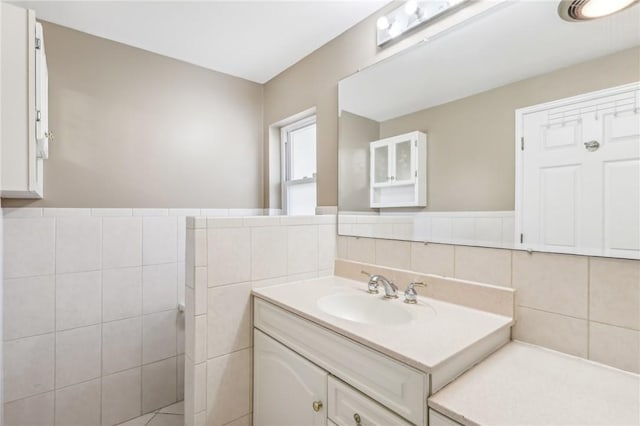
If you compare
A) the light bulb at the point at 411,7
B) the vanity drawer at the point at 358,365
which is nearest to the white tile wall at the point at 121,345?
the vanity drawer at the point at 358,365

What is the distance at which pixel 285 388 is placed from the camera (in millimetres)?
1159

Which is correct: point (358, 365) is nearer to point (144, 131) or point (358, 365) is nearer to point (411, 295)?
point (411, 295)

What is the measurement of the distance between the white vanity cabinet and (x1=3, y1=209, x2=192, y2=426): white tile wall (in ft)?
4.46

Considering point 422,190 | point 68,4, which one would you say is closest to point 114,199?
point 68,4

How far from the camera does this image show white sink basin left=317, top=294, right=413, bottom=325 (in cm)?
122

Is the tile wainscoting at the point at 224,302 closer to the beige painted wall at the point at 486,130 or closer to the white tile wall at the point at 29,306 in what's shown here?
the beige painted wall at the point at 486,130

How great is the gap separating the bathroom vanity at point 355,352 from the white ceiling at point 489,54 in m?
0.88

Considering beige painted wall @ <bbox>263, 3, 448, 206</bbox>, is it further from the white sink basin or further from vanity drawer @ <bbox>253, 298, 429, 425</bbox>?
vanity drawer @ <bbox>253, 298, 429, 425</bbox>

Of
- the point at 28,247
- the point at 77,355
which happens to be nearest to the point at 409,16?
the point at 28,247

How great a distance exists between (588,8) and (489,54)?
11.3 inches

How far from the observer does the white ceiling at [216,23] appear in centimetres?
157

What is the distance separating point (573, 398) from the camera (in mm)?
707

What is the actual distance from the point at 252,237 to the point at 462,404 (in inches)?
38.2

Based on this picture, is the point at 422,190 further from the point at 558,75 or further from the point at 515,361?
the point at 515,361
